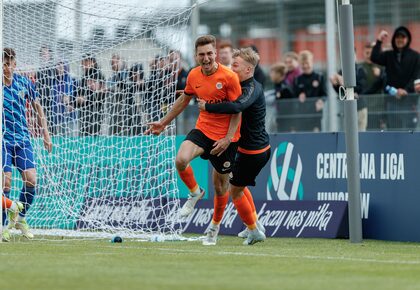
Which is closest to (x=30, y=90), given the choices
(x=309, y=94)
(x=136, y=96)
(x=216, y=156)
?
(x=136, y=96)

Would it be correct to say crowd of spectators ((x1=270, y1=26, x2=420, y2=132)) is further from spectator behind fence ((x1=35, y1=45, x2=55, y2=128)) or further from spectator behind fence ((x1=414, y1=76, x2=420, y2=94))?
spectator behind fence ((x1=35, y1=45, x2=55, y2=128))

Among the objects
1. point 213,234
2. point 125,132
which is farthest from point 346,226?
point 125,132

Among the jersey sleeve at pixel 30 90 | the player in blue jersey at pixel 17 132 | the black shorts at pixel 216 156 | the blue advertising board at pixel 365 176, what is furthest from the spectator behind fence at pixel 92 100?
the black shorts at pixel 216 156

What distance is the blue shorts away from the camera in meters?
→ 15.0

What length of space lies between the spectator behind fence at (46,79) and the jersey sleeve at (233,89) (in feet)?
11.3

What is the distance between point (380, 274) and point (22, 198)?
7176 millimetres

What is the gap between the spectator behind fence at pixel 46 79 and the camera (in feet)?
52.1

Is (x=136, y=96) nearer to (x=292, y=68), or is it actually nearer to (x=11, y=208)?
(x=11, y=208)

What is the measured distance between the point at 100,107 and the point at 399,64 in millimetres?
4929

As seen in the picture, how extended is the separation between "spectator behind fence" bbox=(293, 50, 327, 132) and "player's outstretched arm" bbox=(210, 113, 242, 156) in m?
5.92

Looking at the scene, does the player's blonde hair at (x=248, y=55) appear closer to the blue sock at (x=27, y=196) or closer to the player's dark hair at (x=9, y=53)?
the player's dark hair at (x=9, y=53)

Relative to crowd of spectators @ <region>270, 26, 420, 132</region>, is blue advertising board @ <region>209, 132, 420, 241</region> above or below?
below

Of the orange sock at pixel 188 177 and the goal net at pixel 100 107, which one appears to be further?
the goal net at pixel 100 107

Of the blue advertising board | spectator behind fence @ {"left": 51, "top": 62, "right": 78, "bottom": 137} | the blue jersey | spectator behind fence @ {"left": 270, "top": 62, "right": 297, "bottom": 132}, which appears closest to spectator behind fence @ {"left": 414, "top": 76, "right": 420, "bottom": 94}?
the blue advertising board
